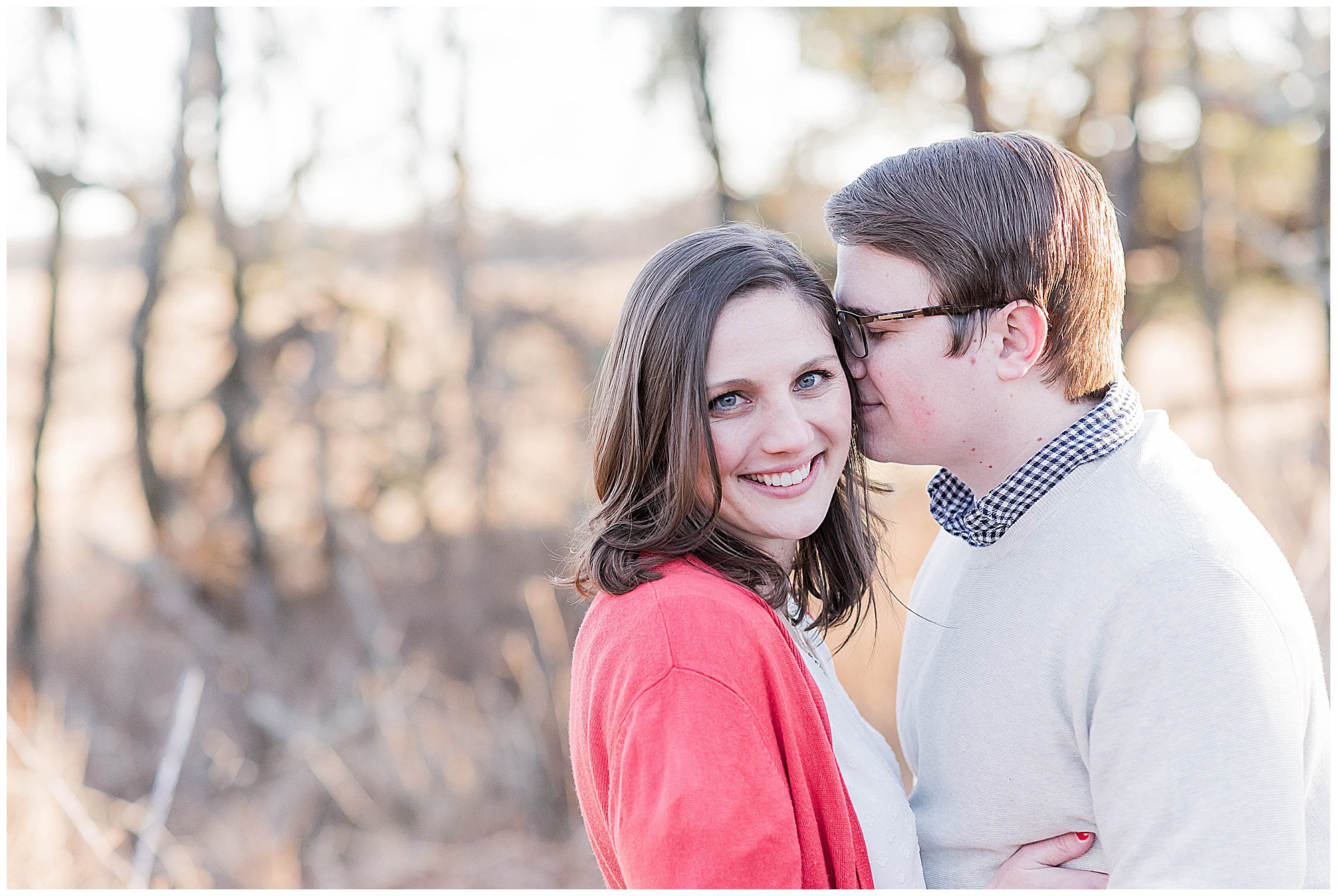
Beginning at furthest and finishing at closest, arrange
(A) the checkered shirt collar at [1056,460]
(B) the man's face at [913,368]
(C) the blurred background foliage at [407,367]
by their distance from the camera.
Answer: (C) the blurred background foliage at [407,367]
(B) the man's face at [913,368]
(A) the checkered shirt collar at [1056,460]

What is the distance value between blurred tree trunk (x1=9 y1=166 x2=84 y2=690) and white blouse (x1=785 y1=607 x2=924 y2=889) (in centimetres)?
605

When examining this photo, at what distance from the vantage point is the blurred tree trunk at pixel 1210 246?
6.04 metres

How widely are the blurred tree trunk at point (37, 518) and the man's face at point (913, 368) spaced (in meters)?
5.93

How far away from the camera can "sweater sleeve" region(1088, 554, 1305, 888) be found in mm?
1326

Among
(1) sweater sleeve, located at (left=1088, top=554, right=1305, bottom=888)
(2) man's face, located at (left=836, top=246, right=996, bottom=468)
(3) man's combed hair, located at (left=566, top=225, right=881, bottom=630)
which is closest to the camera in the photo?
(1) sweater sleeve, located at (left=1088, top=554, right=1305, bottom=888)

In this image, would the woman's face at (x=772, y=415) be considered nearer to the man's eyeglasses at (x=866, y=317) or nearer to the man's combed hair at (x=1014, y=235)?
the man's eyeglasses at (x=866, y=317)

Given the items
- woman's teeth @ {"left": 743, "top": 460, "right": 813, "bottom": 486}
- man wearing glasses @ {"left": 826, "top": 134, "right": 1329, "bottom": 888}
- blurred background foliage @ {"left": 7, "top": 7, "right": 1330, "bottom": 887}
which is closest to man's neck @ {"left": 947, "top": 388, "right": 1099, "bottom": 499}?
man wearing glasses @ {"left": 826, "top": 134, "right": 1329, "bottom": 888}

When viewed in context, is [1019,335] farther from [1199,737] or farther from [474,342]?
[474,342]

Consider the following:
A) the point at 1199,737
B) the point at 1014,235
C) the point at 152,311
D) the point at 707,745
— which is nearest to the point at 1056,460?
the point at 1014,235

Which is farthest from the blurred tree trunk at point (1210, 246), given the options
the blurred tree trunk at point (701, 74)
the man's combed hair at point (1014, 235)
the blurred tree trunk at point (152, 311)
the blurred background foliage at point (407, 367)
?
the blurred tree trunk at point (152, 311)

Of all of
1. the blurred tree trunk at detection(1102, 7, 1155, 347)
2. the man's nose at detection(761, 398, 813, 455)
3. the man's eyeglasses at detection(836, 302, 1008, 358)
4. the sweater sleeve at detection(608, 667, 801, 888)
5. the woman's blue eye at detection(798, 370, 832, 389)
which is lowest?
the sweater sleeve at detection(608, 667, 801, 888)

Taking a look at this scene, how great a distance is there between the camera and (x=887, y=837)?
60.9 inches

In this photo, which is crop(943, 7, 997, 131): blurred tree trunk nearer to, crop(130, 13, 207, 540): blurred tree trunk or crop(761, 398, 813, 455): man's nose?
crop(130, 13, 207, 540): blurred tree trunk

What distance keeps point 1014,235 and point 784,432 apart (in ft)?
1.78
